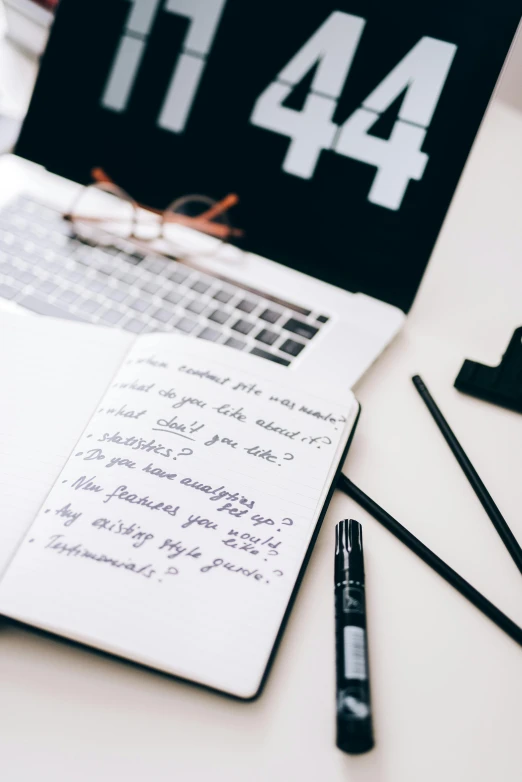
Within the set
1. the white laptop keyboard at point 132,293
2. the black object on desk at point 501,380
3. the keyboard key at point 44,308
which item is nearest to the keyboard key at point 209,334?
the white laptop keyboard at point 132,293

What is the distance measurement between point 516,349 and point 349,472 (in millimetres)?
196

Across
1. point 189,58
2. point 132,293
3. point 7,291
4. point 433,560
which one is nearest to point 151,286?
point 132,293

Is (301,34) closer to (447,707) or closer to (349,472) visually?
(349,472)

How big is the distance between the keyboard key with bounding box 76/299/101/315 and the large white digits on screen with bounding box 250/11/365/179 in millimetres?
221

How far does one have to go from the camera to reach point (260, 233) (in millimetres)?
615

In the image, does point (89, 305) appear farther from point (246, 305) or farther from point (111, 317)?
point (246, 305)

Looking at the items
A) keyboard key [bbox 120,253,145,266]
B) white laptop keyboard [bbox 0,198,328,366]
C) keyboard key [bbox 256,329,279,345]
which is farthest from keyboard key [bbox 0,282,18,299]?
keyboard key [bbox 256,329,279,345]

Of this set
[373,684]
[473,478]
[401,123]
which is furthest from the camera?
[401,123]

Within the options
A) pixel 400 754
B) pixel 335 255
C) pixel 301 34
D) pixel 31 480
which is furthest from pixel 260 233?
pixel 400 754

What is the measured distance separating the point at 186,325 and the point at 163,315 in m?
0.02

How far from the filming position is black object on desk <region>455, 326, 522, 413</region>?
53 centimetres

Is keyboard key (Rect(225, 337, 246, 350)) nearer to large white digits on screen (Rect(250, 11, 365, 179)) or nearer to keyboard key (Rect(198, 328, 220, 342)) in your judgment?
keyboard key (Rect(198, 328, 220, 342))

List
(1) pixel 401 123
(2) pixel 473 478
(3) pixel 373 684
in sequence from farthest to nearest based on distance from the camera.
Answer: (1) pixel 401 123
(2) pixel 473 478
(3) pixel 373 684

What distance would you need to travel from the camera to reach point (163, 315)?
1.76 ft
